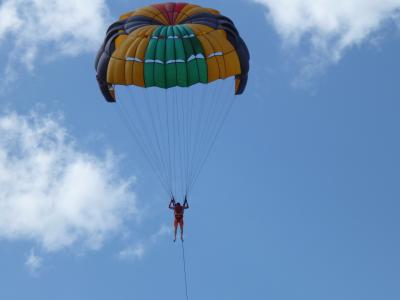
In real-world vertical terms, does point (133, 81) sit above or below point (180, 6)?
below

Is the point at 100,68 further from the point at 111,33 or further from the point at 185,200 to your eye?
the point at 185,200

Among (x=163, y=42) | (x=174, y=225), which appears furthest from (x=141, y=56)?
(x=174, y=225)

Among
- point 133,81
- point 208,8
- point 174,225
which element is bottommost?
point 174,225

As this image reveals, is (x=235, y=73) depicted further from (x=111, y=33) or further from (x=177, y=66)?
(x=111, y=33)

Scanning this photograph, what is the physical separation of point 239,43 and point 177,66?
3044mm

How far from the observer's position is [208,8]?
51.1 m

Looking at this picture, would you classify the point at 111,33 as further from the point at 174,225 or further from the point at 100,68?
the point at 174,225

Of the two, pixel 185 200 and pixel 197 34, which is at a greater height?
pixel 197 34

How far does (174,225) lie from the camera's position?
49250mm

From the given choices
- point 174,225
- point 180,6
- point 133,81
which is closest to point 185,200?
point 174,225

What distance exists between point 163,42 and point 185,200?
6.90m

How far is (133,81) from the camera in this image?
162 feet

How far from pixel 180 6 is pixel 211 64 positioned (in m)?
3.48

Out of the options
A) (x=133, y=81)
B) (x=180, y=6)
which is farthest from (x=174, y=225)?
(x=180, y=6)
